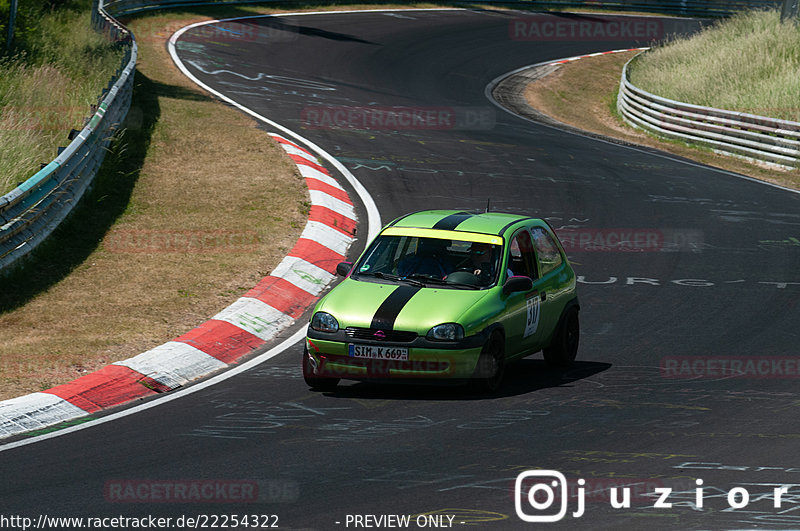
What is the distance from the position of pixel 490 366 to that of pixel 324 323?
4.85 ft

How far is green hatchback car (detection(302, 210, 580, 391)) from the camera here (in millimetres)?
8992

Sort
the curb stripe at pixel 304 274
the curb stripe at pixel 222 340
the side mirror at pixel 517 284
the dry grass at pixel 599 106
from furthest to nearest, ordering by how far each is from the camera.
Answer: the dry grass at pixel 599 106
the curb stripe at pixel 304 274
the curb stripe at pixel 222 340
the side mirror at pixel 517 284

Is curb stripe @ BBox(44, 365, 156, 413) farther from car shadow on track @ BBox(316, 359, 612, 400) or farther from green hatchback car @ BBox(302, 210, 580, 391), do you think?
car shadow on track @ BBox(316, 359, 612, 400)

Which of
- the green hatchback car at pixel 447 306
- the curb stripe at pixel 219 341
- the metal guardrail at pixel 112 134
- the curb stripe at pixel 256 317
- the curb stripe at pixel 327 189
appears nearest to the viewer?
the curb stripe at pixel 219 341

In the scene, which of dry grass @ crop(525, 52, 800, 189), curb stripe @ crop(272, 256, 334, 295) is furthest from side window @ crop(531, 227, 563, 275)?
dry grass @ crop(525, 52, 800, 189)

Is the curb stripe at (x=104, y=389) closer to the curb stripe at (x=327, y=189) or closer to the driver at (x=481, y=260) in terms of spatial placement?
the driver at (x=481, y=260)

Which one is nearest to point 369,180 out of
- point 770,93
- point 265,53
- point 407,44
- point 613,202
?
point 613,202

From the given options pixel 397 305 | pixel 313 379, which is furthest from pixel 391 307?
pixel 313 379

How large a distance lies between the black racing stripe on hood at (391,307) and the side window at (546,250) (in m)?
1.65

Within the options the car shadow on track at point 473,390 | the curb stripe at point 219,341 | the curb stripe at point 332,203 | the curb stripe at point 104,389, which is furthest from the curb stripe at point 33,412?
the curb stripe at point 332,203

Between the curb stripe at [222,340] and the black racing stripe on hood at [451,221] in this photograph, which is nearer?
the black racing stripe on hood at [451,221]

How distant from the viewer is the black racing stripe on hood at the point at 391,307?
29.7 feet

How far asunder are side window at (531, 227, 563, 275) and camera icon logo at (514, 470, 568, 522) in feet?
12.7

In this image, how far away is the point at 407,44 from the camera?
41.6m
